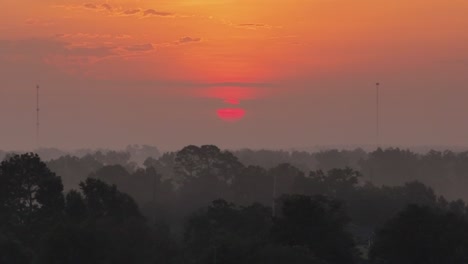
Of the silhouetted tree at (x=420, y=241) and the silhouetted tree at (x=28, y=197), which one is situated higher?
the silhouetted tree at (x=28, y=197)

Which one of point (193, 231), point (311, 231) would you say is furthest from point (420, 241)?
point (193, 231)

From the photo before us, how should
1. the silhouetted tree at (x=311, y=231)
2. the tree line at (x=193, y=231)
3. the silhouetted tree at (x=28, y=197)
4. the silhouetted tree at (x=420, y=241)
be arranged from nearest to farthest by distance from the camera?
the tree line at (x=193, y=231) < the silhouetted tree at (x=311, y=231) < the silhouetted tree at (x=420, y=241) < the silhouetted tree at (x=28, y=197)

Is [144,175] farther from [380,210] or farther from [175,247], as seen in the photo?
[175,247]

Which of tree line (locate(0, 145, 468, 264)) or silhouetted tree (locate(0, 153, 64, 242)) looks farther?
silhouetted tree (locate(0, 153, 64, 242))

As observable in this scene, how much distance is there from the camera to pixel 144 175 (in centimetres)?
14175

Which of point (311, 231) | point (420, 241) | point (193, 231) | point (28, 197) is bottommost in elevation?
point (193, 231)

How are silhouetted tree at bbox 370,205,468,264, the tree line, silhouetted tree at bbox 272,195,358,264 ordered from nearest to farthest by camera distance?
the tree line
silhouetted tree at bbox 272,195,358,264
silhouetted tree at bbox 370,205,468,264

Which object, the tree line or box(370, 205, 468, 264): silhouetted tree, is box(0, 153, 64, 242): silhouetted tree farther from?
box(370, 205, 468, 264): silhouetted tree

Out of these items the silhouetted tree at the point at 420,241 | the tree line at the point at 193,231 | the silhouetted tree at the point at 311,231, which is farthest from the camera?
the silhouetted tree at the point at 420,241

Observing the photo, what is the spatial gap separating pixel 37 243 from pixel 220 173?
88397 millimetres

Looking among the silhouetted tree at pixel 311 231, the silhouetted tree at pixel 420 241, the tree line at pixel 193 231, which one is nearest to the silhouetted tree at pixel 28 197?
the tree line at pixel 193 231

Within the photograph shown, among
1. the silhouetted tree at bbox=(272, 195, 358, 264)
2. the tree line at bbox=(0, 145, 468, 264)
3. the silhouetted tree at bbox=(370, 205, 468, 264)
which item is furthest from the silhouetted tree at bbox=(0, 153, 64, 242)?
the silhouetted tree at bbox=(370, 205, 468, 264)

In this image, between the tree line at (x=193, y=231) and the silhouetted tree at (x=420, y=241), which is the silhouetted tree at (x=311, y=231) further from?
the silhouetted tree at (x=420, y=241)

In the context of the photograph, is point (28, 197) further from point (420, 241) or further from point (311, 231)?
point (420, 241)
